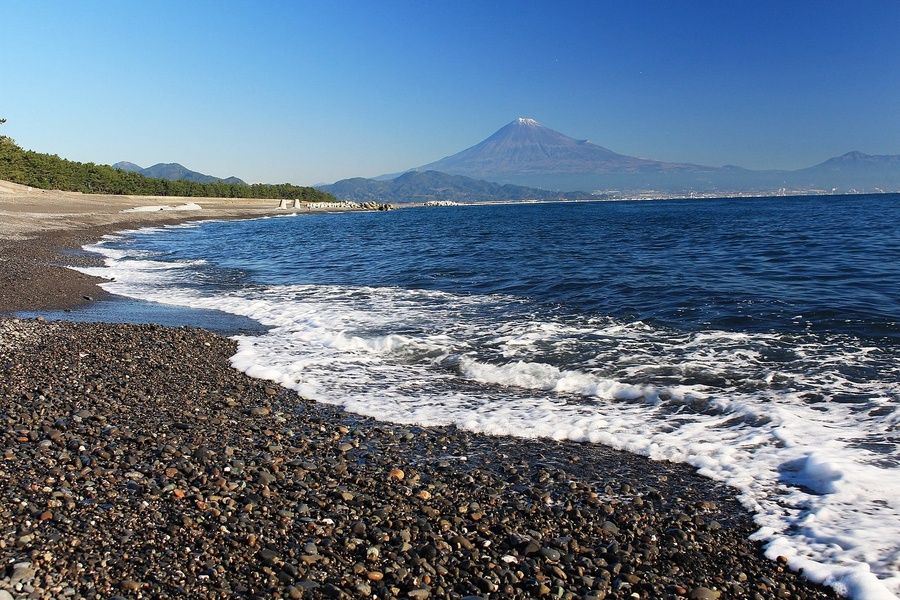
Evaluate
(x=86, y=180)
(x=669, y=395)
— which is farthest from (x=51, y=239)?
(x=86, y=180)

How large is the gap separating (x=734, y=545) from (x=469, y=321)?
9992 mm

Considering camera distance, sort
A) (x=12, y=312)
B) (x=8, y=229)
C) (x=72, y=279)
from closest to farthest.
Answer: (x=12, y=312), (x=72, y=279), (x=8, y=229)

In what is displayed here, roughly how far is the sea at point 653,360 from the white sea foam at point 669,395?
3 centimetres

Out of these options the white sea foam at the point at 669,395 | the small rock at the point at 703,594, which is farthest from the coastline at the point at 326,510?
the white sea foam at the point at 669,395

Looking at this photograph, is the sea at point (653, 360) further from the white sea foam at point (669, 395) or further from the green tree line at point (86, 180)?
the green tree line at point (86, 180)

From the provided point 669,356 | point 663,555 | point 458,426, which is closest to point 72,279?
point 458,426

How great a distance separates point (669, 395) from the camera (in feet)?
28.8

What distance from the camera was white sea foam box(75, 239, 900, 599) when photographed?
5266mm

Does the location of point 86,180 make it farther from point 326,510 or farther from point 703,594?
point 703,594

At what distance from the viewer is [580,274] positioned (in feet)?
71.9

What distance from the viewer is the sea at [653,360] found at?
584 cm

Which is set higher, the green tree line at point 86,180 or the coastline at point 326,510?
the green tree line at point 86,180

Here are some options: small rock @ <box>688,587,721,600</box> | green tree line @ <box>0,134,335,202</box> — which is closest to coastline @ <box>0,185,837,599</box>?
small rock @ <box>688,587,721,600</box>

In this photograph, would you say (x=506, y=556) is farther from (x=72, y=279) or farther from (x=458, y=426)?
(x=72, y=279)
